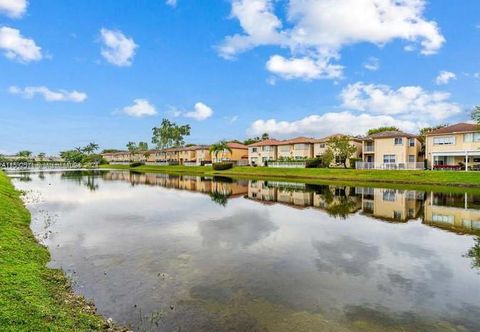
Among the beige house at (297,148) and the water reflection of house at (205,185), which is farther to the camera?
the beige house at (297,148)

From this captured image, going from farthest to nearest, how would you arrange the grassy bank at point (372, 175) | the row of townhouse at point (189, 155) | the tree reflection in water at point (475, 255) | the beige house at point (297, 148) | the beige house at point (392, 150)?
the row of townhouse at point (189, 155) → the beige house at point (297, 148) → the beige house at point (392, 150) → the grassy bank at point (372, 175) → the tree reflection in water at point (475, 255)

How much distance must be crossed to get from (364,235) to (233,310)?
453 inches

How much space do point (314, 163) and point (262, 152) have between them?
2336cm

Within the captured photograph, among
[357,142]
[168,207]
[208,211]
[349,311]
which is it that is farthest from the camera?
[357,142]

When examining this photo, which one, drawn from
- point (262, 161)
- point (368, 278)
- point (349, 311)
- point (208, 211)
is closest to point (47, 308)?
point (349, 311)

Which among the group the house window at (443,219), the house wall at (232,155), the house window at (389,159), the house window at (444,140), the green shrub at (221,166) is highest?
the house window at (444,140)

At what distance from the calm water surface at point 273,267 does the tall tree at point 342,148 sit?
132 ft

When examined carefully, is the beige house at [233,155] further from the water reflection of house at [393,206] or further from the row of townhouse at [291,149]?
the water reflection of house at [393,206]

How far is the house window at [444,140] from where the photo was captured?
2227 inches

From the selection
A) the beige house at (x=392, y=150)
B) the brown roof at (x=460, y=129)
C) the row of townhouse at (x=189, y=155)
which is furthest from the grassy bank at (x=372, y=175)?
the row of townhouse at (x=189, y=155)

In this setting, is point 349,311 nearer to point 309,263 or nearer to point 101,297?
point 309,263

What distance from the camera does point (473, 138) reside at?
53.9 metres

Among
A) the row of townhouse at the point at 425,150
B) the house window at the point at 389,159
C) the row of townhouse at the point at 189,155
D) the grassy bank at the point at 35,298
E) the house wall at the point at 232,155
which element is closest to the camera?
the grassy bank at the point at 35,298

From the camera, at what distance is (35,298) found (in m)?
7.96
